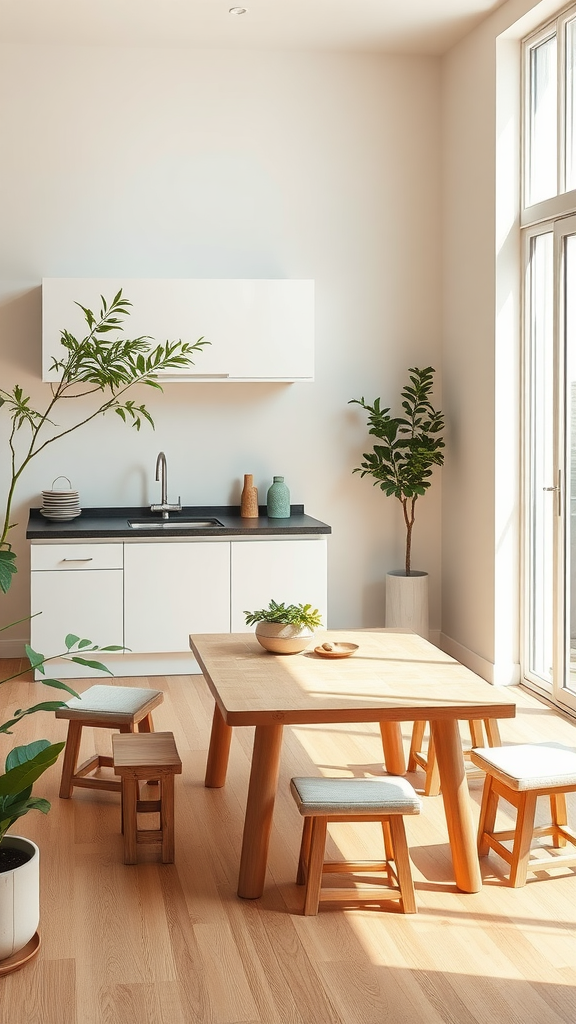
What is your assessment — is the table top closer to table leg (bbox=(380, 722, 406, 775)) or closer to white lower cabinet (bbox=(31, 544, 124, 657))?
table leg (bbox=(380, 722, 406, 775))

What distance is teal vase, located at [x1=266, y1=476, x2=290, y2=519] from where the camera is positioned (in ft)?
19.6

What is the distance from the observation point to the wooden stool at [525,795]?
3.08 m

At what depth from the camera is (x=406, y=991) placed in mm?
2555

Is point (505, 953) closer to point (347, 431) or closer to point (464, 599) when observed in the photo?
point (464, 599)

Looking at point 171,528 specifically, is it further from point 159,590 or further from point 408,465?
point 408,465

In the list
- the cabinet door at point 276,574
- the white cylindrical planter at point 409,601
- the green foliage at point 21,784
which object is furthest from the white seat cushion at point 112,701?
the white cylindrical planter at point 409,601

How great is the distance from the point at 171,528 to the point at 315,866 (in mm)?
2845

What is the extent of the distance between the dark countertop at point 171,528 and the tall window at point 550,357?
3.75 ft

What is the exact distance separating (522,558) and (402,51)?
9.88 ft

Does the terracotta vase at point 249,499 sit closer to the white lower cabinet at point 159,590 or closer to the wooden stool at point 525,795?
the white lower cabinet at point 159,590

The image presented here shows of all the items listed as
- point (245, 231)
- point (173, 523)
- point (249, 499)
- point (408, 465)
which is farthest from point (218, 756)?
point (245, 231)

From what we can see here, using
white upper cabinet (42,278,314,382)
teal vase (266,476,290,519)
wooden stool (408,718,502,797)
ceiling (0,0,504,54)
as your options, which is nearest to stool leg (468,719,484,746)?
wooden stool (408,718,502,797)

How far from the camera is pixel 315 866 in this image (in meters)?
2.91

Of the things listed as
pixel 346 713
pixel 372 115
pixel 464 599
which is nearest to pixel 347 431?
pixel 464 599
